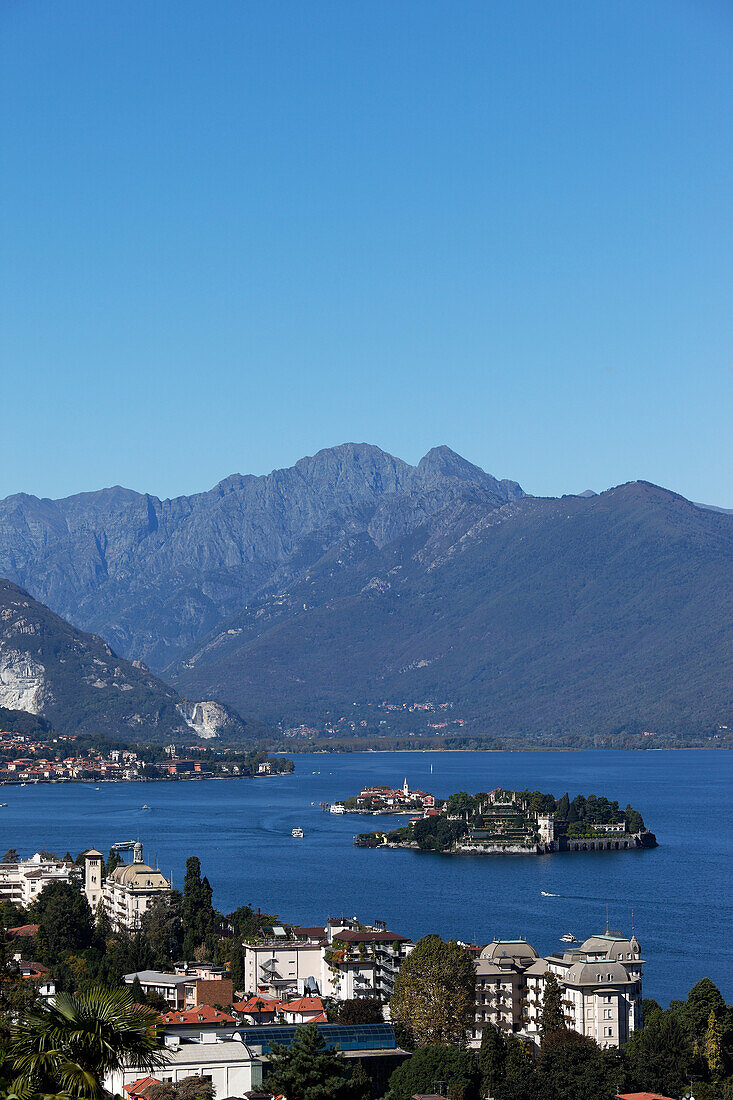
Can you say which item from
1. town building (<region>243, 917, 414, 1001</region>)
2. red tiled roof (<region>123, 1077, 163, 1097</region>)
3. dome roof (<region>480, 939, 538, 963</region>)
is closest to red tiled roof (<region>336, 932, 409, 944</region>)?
town building (<region>243, 917, 414, 1001</region>)

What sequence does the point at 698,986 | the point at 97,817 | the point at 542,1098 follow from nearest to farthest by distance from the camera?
the point at 542,1098, the point at 698,986, the point at 97,817

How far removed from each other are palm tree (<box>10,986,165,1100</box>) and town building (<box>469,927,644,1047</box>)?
2121cm

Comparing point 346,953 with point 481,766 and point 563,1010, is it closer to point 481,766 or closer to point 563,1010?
point 563,1010

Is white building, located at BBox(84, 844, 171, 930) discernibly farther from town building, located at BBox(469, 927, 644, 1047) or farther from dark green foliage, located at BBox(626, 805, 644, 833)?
dark green foliage, located at BBox(626, 805, 644, 833)

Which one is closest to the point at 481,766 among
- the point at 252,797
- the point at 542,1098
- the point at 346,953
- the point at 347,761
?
→ the point at 347,761

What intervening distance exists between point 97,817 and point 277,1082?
81.1m

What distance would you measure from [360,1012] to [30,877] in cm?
2537

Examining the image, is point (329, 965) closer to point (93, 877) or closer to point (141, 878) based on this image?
point (141, 878)

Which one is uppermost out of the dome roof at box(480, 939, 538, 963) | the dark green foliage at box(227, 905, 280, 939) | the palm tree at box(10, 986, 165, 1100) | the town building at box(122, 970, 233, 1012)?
the palm tree at box(10, 986, 165, 1100)

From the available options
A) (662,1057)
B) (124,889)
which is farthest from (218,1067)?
(124,889)

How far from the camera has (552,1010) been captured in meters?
30.8

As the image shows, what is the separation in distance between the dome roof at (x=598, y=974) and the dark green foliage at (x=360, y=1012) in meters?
3.87

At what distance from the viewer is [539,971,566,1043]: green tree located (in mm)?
30375

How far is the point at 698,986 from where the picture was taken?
3116 centimetres
